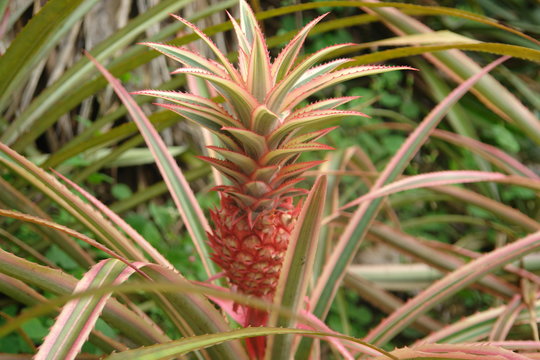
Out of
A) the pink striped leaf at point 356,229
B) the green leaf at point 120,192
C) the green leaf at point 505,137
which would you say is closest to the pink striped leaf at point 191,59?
the pink striped leaf at point 356,229

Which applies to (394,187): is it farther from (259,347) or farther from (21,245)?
(21,245)

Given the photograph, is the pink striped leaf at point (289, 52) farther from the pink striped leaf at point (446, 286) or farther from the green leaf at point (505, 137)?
the green leaf at point (505, 137)

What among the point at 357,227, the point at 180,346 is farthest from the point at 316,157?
the point at 180,346

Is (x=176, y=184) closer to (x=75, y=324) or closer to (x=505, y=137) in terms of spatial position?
(x=75, y=324)

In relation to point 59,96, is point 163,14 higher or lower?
higher

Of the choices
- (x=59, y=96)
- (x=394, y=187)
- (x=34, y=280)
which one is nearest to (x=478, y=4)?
(x=394, y=187)

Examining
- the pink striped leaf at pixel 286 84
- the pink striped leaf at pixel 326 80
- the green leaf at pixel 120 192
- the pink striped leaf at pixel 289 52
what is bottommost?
the pink striped leaf at pixel 286 84
